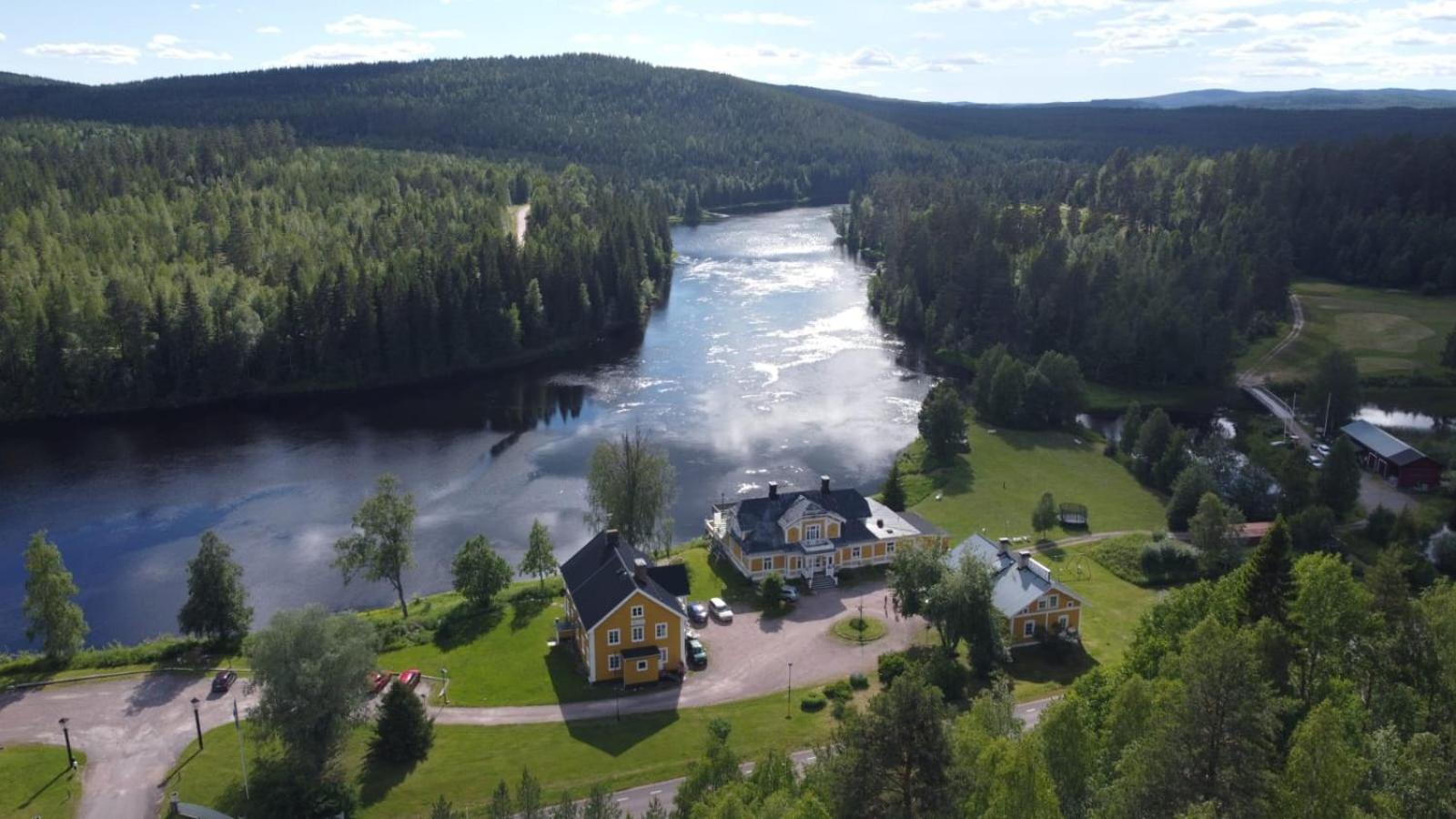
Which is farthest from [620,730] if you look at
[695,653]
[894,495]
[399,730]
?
[894,495]

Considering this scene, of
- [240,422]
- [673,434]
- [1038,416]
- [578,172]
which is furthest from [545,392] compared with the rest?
[578,172]

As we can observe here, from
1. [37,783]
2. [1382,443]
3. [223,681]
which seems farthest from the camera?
[1382,443]

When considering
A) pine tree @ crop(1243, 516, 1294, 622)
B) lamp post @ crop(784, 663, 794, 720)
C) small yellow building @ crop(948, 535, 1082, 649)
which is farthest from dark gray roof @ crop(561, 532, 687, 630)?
pine tree @ crop(1243, 516, 1294, 622)

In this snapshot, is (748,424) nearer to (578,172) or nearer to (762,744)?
(762,744)

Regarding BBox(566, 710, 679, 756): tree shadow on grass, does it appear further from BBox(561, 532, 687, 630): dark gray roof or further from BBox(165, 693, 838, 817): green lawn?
BBox(561, 532, 687, 630): dark gray roof

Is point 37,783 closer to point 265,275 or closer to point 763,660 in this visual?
point 763,660

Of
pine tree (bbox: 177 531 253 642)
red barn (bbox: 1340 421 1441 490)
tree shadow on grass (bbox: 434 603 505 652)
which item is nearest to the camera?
pine tree (bbox: 177 531 253 642)
